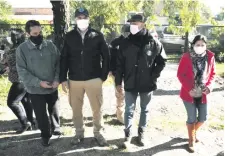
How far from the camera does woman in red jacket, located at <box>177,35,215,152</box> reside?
4.60 metres

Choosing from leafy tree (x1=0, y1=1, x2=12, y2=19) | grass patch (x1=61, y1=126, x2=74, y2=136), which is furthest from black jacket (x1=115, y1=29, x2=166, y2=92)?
leafy tree (x1=0, y1=1, x2=12, y2=19)

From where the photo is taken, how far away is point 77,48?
4559mm

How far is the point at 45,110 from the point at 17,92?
0.77 metres

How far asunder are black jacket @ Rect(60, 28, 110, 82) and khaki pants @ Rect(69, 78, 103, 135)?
0.26 feet

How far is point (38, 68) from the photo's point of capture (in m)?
4.72

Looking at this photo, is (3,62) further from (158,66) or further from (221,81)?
(221,81)

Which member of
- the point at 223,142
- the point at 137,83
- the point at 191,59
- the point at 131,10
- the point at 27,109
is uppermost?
the point at 131,10

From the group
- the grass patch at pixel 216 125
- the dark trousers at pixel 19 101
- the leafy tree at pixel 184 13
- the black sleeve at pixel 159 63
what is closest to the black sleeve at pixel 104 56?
the black sleeve at pixel 159 63

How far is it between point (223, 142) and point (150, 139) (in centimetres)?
112

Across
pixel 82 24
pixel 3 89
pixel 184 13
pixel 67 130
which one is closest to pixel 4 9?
pixel 184 13

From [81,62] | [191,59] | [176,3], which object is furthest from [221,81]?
[81,62]

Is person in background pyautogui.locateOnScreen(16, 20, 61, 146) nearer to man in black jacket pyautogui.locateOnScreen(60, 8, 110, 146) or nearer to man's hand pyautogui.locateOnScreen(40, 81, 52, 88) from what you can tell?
man's hand pyautogui.locateOnScreen(40, 81, 52, 88)

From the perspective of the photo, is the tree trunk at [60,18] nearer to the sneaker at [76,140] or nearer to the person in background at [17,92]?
the person in background at [17,92]

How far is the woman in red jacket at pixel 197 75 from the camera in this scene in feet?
15.1
